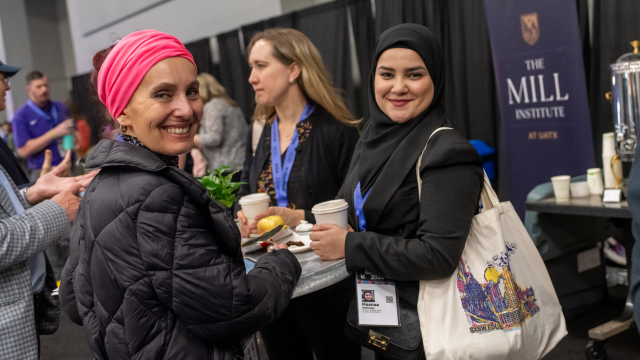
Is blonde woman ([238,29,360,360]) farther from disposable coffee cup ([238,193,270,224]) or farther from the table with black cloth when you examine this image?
the table with black cloth

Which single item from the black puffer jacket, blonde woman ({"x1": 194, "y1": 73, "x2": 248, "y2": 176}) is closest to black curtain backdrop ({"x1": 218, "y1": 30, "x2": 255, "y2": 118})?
blonde woman ({"x1": 194, "y1": 73, "x2": 248, "y2": 176})

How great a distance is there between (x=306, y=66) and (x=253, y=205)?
0.88 meters

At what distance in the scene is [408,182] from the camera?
1479 millimetres

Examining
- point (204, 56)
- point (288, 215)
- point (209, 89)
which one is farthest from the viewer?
point (204, 56)

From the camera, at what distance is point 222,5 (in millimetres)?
6672

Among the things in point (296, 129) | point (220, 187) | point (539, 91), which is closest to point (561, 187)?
point (539, 91)

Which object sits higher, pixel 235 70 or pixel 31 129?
pixel 235 70

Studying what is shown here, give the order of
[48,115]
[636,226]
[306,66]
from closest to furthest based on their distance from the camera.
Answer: [636,226] < [306,66] < [48,115]

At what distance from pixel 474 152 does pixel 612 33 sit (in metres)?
2.59

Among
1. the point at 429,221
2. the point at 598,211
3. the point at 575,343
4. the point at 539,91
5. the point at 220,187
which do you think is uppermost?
the point at 539,91

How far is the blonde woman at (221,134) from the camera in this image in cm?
432

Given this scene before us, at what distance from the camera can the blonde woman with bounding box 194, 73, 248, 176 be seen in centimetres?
432

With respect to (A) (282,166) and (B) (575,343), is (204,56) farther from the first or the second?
(B) (575,343)

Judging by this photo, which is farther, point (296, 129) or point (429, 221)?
point (296, 129)
